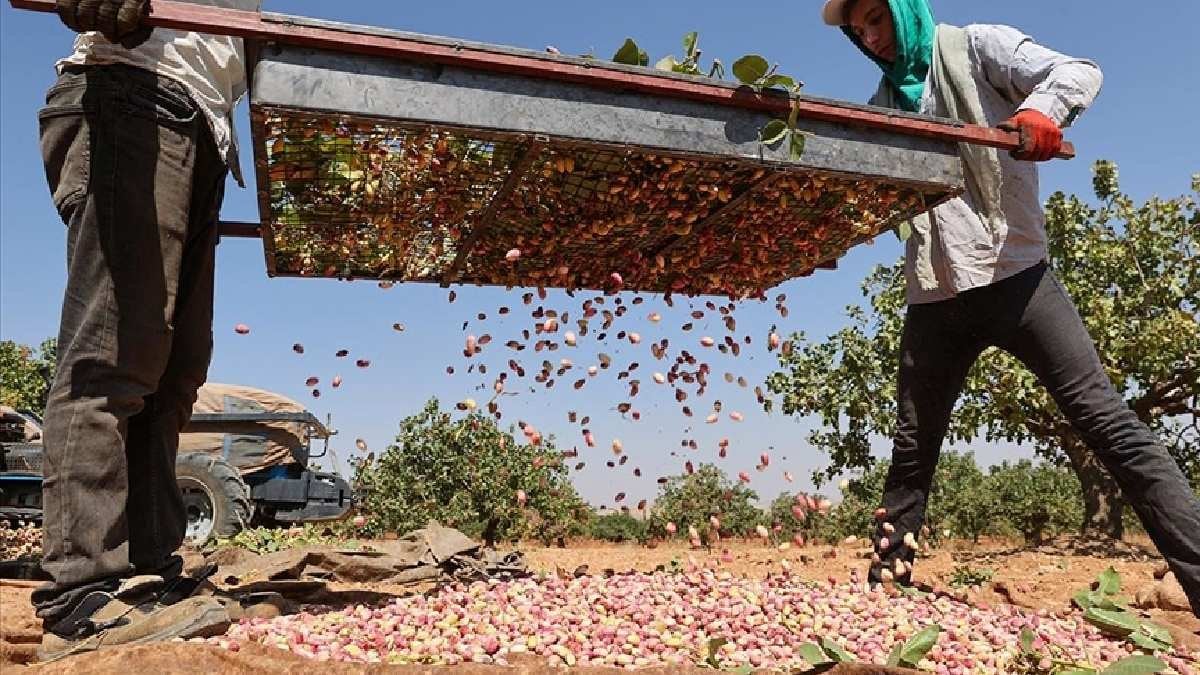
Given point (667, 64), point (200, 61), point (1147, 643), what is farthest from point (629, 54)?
point (1147, 643)

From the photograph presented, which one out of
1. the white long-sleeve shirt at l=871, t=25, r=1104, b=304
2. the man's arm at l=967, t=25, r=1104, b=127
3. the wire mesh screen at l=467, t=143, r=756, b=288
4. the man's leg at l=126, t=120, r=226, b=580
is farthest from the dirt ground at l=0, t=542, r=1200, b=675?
the man's arm at l=967, t=25, r=1104, b=127

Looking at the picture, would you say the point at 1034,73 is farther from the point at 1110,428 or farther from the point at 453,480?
the point at 453,480

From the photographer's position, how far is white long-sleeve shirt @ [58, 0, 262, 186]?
270 cm

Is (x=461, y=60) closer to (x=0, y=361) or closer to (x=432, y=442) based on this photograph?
(x=432, y=442)

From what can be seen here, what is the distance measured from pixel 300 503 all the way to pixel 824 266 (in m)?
8.12

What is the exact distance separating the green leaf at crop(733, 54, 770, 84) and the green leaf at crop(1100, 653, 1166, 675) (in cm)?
202

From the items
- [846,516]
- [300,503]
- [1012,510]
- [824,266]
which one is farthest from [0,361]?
[824,266]

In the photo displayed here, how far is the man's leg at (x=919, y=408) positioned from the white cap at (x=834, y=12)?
1310 mm

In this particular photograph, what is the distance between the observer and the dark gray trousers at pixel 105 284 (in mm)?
2518

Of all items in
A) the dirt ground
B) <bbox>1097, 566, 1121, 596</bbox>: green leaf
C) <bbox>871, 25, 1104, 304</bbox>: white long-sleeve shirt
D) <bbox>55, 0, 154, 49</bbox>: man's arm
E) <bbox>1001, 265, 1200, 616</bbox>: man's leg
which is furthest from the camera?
<bbox>1097, 566, 1121, 596</bbox>: green leaf

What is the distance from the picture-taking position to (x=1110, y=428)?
333cm

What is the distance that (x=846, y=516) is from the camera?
12.7 m

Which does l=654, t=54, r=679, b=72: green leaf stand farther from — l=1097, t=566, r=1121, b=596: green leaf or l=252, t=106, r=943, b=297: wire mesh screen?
l=1097, t=566, r=1121, b=596: green leaf

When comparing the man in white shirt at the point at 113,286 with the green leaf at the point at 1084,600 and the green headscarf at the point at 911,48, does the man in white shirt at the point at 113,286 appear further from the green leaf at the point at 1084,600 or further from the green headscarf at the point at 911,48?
the green leaf at the point at 1084,600
